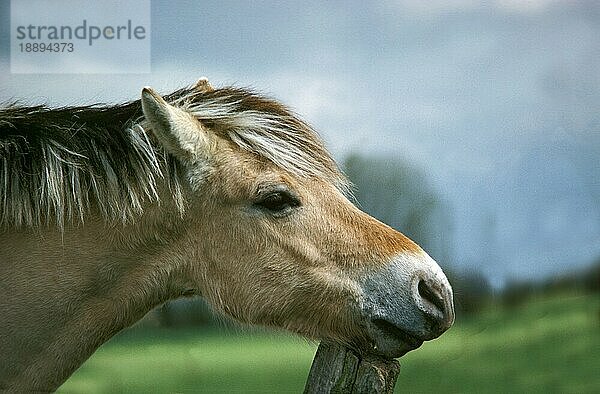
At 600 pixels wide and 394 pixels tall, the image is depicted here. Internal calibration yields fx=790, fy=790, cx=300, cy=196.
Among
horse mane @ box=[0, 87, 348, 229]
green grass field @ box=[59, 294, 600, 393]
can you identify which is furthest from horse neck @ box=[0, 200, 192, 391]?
green grass field @ box=[59, 294, 600, 393]

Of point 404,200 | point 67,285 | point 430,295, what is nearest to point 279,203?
point 430,295

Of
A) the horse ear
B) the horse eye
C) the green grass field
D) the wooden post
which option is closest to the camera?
the wooden post

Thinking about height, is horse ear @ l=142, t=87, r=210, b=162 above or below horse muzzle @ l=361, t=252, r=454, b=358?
above

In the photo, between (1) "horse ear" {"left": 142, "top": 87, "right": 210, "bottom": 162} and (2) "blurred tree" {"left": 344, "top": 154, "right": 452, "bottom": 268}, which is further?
(2) "blurred tree" {"left": 344, "top": 154, "right": 452, "bottom": 268}

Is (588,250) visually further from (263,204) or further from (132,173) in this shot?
(132,173)

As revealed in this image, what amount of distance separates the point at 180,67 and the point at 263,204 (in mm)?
1062

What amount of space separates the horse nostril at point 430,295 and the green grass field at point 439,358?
0.96 m

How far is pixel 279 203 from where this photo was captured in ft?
6.32

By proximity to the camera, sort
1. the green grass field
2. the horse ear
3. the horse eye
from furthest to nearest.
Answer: the green grass field < the horse eye < the horse ear

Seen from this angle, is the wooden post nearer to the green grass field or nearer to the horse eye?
the horse eye

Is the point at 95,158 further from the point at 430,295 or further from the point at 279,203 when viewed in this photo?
the point at 430,295

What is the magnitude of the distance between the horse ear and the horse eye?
0.61 feet

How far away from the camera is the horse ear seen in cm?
179

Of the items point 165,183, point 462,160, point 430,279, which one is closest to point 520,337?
point 462,160
